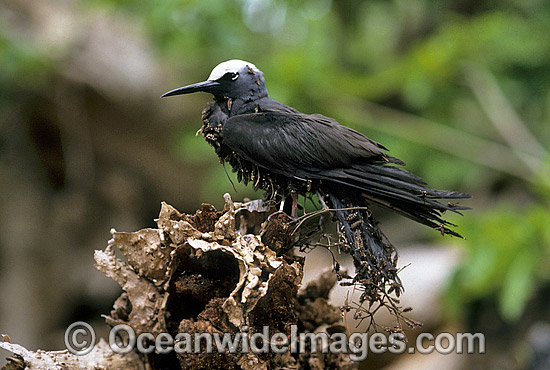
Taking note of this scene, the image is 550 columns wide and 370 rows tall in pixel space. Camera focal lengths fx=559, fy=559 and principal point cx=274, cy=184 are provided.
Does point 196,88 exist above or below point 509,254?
below

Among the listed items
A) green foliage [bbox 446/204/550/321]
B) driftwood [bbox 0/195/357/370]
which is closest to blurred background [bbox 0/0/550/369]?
green foliage [bbox 446/204/550/321]

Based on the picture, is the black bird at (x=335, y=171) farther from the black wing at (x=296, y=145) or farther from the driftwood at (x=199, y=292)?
the driftwood at (x=199, y=292)

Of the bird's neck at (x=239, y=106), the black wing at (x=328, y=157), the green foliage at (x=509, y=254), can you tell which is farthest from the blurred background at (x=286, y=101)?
the black wing at (x=328, y=157)

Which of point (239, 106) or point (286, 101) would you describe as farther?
point (286, 101)

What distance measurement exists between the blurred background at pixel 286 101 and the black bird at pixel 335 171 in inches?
68.5

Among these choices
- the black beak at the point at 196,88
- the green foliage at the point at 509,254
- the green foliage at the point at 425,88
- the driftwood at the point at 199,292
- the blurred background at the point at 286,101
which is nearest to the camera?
the driftwood at the point at 199,292

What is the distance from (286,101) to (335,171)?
1.76 meters

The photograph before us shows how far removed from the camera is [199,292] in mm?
1281

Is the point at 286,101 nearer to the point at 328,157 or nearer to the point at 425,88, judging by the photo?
the point at 425,88

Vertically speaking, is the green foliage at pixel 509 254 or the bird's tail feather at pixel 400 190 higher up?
the green foliage at pixel 509 254

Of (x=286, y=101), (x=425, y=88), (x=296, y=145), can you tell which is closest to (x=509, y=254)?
(x=425, y=88)

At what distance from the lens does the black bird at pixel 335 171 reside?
1.25 meters

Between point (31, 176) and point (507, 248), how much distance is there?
3562mm

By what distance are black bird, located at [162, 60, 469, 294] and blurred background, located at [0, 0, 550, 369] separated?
1740mm
